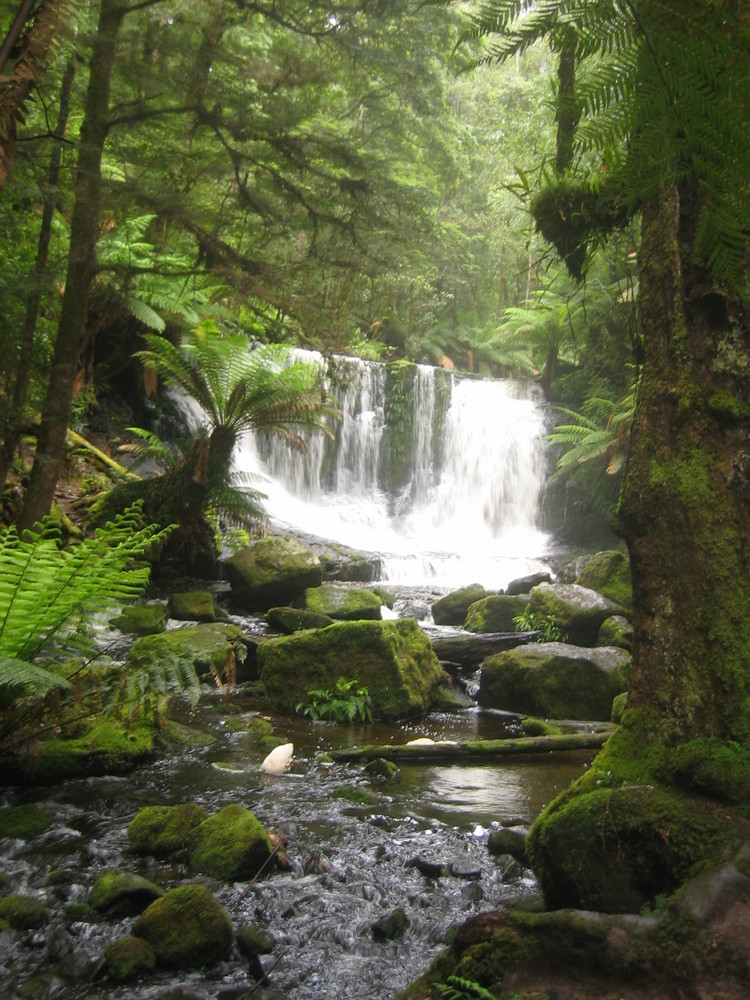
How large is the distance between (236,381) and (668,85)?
9.15m

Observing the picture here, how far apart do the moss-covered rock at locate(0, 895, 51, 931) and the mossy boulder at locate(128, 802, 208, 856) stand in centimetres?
59

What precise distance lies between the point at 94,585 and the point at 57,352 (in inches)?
101

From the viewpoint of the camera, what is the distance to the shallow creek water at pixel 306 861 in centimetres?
251

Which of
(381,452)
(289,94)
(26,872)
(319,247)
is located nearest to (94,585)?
(26,872)

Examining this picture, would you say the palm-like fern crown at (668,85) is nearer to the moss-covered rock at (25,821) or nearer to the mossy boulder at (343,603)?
the moss-covered rock at (25,821)

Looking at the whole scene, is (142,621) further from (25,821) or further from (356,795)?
(25,821)

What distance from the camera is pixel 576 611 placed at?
859cm

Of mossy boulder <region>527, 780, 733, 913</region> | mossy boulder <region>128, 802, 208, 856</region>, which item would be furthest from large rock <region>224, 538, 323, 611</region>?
mossy boulder <region>527, 780, 733, 913</region>

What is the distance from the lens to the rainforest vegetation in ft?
3.62

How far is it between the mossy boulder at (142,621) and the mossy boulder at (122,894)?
4.44 m

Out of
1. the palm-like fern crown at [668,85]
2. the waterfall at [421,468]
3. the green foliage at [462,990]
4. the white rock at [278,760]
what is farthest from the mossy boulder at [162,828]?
the waterfall at [421,468]

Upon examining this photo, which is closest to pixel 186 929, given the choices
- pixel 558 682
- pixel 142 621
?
pixel 558 682

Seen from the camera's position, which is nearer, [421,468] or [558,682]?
[558,682]

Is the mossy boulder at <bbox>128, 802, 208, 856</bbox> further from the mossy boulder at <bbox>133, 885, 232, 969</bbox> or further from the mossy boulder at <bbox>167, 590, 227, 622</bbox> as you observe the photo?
the mossy boulder at <bbox>167, 590, 227, 622</bbox>
